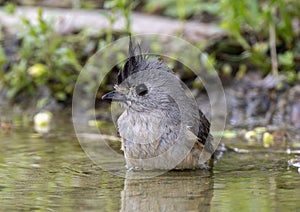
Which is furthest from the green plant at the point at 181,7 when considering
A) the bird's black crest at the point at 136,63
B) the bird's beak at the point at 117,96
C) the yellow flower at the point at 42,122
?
the bird's beak at the point at 117,96

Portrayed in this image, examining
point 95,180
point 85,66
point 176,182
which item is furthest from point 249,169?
point 85,66

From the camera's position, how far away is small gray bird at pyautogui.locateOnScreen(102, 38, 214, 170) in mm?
4836

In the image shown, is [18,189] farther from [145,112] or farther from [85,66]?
[85,66]

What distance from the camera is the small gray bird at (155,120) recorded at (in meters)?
4.84

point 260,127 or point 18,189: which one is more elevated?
point 260,127

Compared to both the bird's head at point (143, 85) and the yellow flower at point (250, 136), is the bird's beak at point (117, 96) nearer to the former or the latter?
→ the bird's head at point (143, 85)

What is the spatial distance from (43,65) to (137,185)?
13.0 ft

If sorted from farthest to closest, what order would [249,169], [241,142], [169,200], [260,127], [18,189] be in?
[260,127] < [241,142] < [249,169] < [18,189] < [169,200]

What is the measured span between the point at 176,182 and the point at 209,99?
3.57 m

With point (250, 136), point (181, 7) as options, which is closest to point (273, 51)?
point (181, 7)

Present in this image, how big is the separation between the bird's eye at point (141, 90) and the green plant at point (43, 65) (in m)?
2.46

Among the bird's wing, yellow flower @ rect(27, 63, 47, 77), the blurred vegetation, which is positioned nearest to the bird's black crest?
the bird's wing

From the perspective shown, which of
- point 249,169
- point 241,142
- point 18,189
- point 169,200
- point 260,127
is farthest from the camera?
point 260,127

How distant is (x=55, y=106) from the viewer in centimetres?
819
